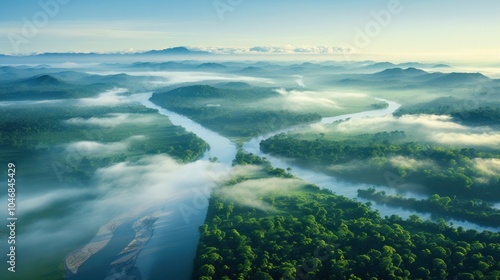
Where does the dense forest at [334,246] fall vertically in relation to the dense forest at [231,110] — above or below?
below

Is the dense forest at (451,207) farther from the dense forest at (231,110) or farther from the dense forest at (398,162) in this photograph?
the dense forest at (231,110)

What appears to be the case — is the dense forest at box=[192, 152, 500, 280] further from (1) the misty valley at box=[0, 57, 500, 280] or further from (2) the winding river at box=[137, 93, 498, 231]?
(2) the winding river at box=[137, 93, 498, 231]

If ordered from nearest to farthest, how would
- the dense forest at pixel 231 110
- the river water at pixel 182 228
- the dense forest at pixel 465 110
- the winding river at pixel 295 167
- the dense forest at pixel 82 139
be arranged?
the river water at pixel 182 228 < the winding river at pixel 295 167 < the dense forest at pixel 82 139 < the dense forest at pixel 465 110 < the dense forest at pixel 231 110

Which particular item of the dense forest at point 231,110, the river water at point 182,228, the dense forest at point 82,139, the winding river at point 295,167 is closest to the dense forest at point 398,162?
the winding river at point 295,167

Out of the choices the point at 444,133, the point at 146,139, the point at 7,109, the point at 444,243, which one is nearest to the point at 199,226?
the point at 444,243

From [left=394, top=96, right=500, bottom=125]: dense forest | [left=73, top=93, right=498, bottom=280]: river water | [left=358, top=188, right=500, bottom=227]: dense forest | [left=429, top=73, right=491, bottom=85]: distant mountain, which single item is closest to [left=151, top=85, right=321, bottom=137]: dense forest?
[left=73, top=93, right=498, bottom=280]: river water

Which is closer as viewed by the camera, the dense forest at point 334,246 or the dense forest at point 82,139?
the dense forest at point 334,246

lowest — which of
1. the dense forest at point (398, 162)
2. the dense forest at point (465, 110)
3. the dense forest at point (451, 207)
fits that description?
the dense forest at point (451, 207)

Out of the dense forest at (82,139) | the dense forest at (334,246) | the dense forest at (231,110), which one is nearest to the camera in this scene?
the dense forest at (334,246)

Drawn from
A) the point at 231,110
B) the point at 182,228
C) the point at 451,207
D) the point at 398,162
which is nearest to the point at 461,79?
the point at 231,110
